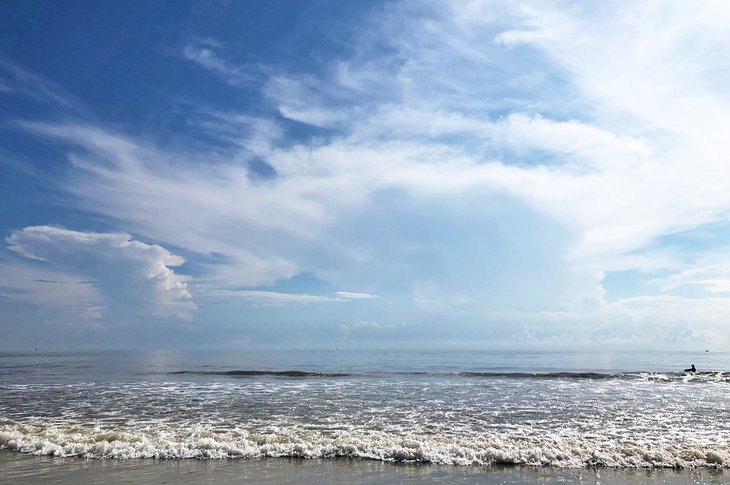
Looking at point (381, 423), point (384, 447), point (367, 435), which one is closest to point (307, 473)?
Answer: point (384, 447)

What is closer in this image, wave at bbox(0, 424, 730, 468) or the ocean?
the ocean

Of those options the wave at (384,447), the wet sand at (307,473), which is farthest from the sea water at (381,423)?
the wet sand at (307,473)

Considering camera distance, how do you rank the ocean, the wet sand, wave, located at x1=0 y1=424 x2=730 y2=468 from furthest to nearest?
1. wave, located at x1=0 y1=424 x2=730 y2=468
2. the ocean
3. the wet sand

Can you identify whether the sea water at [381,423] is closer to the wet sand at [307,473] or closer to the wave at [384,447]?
the wave at [384,447]

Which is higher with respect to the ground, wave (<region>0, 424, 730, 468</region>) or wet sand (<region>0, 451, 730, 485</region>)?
wave (<region>0, 424, 730, 468</region>)

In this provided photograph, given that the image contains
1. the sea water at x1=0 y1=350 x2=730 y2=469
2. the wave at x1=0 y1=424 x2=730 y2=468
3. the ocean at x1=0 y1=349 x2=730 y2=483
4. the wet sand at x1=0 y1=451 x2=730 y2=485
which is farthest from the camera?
the sea water at x1=0 y1=350 x2=730 y2=469

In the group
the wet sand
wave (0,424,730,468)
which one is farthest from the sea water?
the wet sand

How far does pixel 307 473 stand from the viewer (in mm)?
14641

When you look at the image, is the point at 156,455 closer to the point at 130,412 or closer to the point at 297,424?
the point at 297,424

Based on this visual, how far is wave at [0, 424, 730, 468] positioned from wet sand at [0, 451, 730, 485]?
64 cm

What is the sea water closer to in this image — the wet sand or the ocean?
the ocean

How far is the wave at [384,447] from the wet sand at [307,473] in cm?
64

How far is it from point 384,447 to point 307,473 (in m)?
3.74

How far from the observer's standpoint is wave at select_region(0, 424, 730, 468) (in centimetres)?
1616
